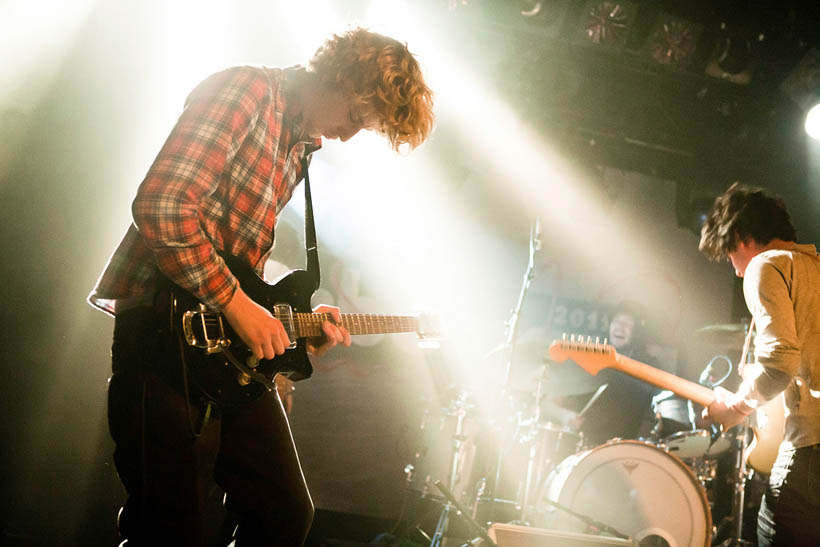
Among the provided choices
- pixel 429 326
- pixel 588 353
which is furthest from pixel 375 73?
pixel 588 353

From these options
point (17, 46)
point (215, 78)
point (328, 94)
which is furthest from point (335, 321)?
point (17, 46)

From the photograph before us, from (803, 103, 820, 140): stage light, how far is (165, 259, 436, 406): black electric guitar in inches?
245

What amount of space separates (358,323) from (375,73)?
3.63 feet

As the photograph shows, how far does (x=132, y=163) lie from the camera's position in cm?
376

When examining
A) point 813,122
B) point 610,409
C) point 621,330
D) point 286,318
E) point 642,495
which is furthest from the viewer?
point 621,330

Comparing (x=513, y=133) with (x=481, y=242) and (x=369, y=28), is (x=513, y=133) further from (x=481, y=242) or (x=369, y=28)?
(x=369, y=28)

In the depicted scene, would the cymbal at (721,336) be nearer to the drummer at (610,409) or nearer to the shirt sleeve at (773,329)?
the drummer at (610,409)

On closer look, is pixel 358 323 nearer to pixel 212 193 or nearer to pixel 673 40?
pixel 212 193

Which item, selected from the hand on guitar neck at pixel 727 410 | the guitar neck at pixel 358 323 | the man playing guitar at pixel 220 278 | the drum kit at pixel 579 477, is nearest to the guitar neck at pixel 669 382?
the hand on guitar neck at pixel 727 410

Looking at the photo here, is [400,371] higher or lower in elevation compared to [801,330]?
lower

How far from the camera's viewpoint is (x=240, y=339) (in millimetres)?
1806

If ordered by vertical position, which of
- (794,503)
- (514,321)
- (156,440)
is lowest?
(156,440)

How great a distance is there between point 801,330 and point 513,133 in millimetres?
4331

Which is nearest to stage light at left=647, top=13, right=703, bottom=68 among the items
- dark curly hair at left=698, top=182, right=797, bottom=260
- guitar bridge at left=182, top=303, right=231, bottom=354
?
dark curly hair at left=698, top=182, right=797, bottom=260
